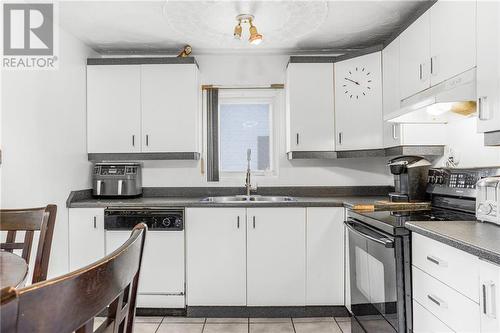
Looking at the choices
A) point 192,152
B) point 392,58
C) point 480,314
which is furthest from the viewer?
point 192,152

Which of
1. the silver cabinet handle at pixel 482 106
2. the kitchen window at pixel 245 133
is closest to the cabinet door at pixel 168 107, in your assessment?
the kitchen window at pixel 245 133

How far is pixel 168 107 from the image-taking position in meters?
3.11

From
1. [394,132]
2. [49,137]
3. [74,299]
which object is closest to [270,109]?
[394,132]

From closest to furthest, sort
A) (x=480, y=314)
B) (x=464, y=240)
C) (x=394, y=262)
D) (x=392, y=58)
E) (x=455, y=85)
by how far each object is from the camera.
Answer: (x=480, y=314) → (x=464, y=240) → (x=394, y=262) → (x=455, y=85) → (x=392, y=58)

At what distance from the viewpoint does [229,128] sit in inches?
137

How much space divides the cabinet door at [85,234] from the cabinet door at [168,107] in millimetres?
725

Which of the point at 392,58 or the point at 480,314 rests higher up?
the point at 392,58

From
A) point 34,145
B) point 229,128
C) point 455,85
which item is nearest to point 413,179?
point 455,85

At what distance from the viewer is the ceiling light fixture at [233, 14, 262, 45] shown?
2266mm

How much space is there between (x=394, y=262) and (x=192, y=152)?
6.33 ft

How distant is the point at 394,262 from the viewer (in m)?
1.74

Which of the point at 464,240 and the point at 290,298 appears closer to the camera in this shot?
the point at 464,240

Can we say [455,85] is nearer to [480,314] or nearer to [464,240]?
[464,240]

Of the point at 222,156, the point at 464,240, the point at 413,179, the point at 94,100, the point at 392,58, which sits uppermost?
the point at 392,58
